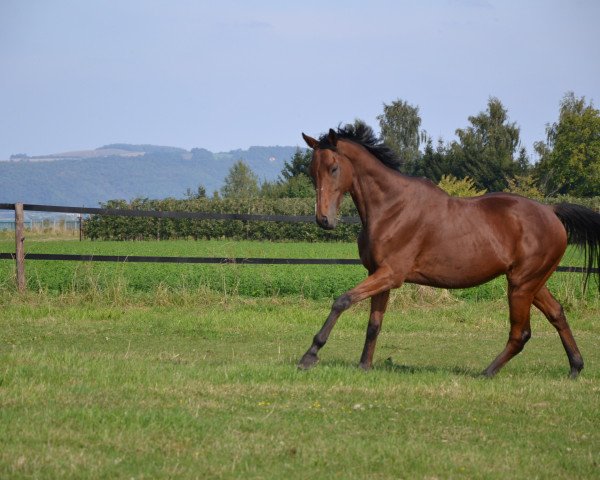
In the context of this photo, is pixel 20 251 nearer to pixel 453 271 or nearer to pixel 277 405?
pixel 453 271

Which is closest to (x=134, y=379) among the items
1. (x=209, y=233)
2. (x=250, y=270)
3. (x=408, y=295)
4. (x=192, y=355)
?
(x=192, y=355)

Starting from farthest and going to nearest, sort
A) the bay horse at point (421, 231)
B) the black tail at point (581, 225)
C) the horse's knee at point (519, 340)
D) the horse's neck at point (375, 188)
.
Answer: the black tail at point (581, 225)
the horse's knee at point (519, 340)
the horse's neck at point (375, 188)
the bay horse at point (421, 231)

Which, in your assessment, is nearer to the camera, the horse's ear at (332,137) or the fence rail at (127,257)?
the horse's ear at (332,137)

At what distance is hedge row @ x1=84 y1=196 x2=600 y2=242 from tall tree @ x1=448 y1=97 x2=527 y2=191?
33112mm

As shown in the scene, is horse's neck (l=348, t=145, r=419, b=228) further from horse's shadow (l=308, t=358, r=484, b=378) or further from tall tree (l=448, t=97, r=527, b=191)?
tall tree (l=448, t=97, r=527, b=191)

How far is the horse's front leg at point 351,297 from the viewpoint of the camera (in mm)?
8781

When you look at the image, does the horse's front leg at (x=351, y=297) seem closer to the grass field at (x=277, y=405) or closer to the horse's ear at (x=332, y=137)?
the grass field at (x=277, y=405)

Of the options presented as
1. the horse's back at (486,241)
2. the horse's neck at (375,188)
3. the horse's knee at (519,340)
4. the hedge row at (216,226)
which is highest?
the horse's neck at (375,188)

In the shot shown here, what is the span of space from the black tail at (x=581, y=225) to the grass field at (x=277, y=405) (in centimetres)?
142

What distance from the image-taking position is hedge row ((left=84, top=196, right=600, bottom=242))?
44.7m

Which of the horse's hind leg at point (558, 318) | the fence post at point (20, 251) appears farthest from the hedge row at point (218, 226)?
the horse's hind leg at point (558, 318)

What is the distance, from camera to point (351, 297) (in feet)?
28.8

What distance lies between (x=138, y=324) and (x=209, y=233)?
35.4 metres

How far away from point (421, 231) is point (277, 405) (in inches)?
112
